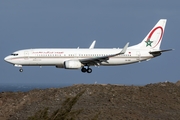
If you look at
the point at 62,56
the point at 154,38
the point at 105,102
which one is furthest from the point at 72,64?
the point at 105,102

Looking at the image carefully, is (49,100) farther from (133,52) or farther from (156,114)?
(133,52)

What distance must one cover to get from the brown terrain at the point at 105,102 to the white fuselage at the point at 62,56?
16.2 metres

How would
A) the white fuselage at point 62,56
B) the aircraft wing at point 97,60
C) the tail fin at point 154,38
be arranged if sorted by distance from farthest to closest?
the tail fin at point 154,38 → the aircraft wing at point 97,60 → the white fuselage at point 62,56

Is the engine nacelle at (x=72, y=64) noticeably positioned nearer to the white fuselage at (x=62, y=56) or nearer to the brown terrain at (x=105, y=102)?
the white fuselage at (x=62, y=56)

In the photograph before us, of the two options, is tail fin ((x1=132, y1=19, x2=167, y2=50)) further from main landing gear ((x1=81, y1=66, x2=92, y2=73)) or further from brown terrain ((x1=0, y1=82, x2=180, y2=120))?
brown terrain ((x1=0, y1=82, x2=180, y2=120))

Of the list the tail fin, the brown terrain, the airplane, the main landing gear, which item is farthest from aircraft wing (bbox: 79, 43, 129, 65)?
the brown terrain

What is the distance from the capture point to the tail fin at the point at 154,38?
6538cm

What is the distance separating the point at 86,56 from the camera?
61.4m

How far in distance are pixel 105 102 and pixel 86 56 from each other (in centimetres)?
2127

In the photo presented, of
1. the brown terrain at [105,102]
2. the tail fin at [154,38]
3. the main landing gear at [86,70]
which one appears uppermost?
the tail fin at [154,38]

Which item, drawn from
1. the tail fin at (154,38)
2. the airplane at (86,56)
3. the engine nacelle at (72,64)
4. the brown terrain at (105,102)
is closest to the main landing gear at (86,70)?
the airplane at (86,56)

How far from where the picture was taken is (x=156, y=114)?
39.1 meters

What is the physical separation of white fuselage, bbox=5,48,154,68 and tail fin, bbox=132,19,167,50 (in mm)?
2069

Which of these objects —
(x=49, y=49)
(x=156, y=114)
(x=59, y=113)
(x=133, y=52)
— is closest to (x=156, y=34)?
(x=133, y=52)
